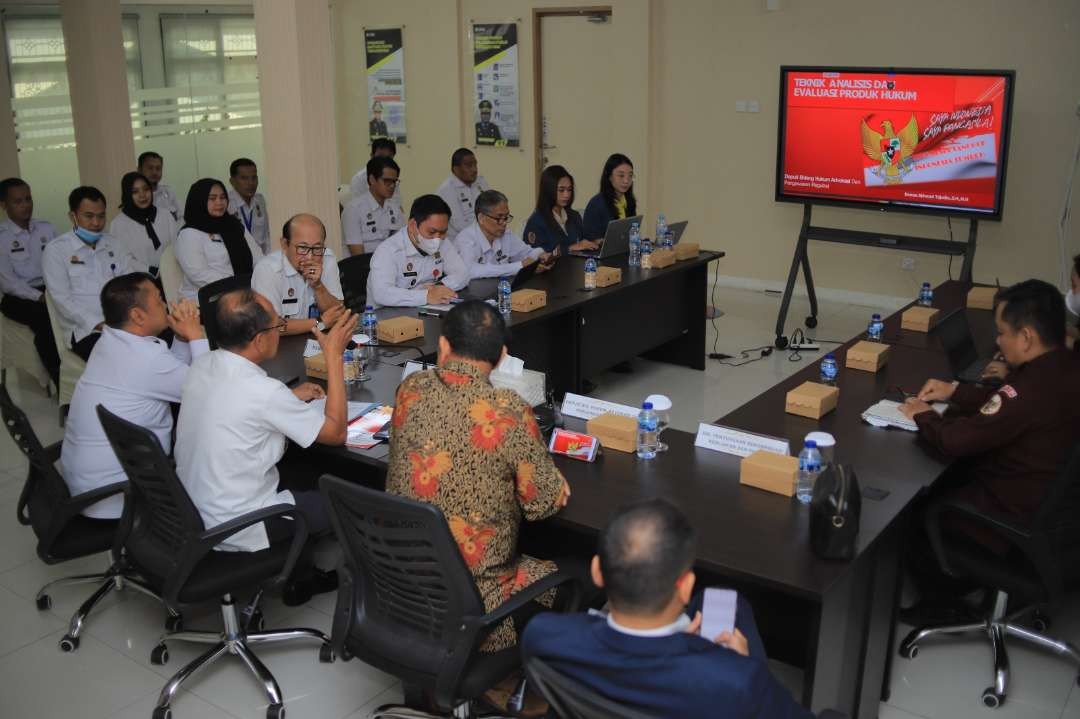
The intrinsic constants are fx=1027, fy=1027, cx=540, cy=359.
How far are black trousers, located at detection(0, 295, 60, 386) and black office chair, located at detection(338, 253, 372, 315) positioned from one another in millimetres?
1845

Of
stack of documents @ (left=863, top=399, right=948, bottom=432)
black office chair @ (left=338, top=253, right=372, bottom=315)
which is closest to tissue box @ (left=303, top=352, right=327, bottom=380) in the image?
black office chair @ (left=338, top=253, right=372, bottom=315)

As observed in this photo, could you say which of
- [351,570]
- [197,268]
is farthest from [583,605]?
[197,268]

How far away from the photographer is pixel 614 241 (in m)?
6.21

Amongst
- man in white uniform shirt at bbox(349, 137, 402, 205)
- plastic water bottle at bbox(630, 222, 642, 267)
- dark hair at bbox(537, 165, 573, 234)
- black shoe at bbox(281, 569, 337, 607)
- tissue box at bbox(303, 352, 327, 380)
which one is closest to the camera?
black shoe at bbox(281, 569, 337, 607)

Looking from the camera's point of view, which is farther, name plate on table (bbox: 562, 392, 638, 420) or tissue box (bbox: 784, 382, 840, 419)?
tissue box (bbox: 784, 382, 840, 419)

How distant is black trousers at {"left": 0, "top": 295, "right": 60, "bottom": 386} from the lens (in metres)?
5.94

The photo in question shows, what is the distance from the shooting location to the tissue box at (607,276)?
5535mm

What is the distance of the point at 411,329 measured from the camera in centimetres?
454

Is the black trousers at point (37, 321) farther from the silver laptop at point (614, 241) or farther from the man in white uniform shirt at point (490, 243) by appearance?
the silver laptop at point (614, 241)

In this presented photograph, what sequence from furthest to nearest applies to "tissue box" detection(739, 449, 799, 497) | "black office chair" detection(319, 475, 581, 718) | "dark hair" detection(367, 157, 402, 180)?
"dark hair" detection(367, 157, 402, 180) → "tissue box" detection(739, 449, 799, 497) → "black office chair" detection(319, 475, 581, 718)

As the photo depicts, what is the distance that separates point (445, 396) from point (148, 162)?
5.42 metres

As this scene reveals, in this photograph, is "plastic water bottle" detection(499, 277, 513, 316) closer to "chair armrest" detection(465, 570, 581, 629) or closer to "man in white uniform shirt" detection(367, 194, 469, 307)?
"man in white uniform shirt" detection(367, 194, 469, 307)

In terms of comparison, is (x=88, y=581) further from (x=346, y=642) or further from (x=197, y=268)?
(x=197, y=268)

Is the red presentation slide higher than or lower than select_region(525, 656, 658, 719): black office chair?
higher
